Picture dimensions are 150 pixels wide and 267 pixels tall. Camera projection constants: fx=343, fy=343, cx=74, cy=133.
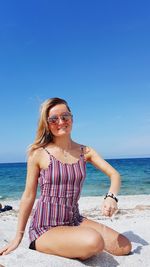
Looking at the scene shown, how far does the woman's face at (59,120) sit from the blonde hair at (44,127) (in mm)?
45

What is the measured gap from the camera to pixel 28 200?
368 centimetres

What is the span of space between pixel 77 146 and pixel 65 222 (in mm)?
875

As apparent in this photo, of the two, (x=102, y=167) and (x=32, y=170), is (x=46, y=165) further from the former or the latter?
(x=102, y=167)

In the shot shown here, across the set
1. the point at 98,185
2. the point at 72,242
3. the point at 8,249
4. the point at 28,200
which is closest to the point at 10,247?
the point at 8,249

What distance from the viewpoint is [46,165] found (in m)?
3.68

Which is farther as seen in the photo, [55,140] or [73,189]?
[55,140]

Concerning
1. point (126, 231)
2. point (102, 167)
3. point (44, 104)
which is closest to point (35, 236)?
point (102, 167)

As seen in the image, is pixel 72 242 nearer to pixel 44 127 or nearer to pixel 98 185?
pixel 44 127

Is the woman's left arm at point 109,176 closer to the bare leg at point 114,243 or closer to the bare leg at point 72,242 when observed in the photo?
the bare leg at point 72,242

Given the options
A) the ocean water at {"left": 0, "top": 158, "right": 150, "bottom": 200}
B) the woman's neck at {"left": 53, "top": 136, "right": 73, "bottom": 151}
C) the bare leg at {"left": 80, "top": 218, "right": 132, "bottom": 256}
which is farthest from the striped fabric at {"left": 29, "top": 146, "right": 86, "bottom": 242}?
the ocean water at {"left": 0, "top": 158, "right": 150, "bottom": 200}

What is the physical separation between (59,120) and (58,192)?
0.77m

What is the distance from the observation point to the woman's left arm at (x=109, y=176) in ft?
10.6

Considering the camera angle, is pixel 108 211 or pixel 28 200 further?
pixel 28 200

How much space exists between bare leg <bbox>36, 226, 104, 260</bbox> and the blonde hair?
3.05 ft
